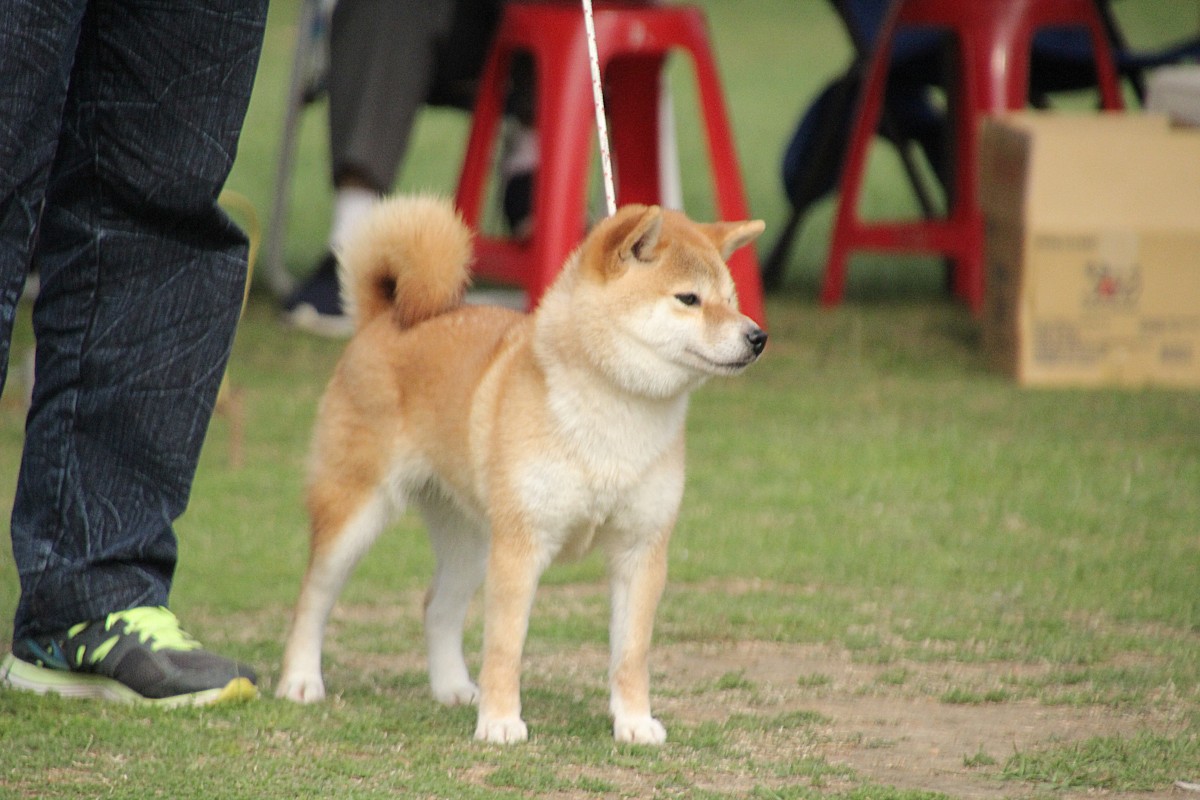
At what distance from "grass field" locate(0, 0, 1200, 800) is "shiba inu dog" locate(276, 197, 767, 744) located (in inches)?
5.8

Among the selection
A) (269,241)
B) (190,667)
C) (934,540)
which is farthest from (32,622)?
(269,241)

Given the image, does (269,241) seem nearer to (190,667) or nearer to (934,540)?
(934,540)

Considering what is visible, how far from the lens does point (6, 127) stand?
2.15 meters

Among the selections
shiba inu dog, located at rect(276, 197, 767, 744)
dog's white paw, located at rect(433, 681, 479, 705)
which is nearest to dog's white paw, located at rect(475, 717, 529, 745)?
shiba inu dog, located at rect(276, 197, 767, 744)

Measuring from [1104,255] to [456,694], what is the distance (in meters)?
3.08

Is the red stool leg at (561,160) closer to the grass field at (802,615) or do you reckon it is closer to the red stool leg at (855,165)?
the grass field at (802,615)

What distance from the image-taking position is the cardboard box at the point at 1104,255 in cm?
505

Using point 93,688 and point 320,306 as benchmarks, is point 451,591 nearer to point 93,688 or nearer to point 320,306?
point 93,688

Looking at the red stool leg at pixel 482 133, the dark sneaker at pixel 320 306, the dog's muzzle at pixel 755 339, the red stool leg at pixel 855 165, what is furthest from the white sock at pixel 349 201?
the dog's muzzle at pixel 755 339

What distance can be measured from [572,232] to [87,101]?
287cm

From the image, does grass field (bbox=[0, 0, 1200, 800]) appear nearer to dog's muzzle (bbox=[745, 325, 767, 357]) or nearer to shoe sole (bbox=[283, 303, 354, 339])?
shoe sole (bbox=[283, 303, 354, 339])

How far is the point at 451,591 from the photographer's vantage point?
2807 millimetres

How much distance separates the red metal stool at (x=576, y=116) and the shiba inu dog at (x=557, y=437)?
2.46 meters

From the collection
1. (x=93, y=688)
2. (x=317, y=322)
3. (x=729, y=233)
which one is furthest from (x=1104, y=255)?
(x=93, y=688)
